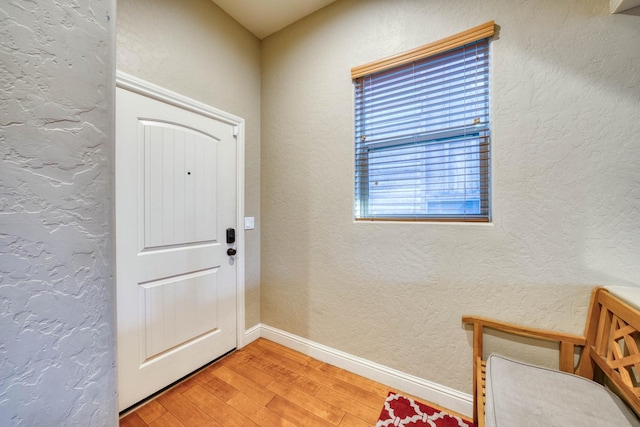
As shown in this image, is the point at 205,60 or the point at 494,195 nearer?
the point at 494,195

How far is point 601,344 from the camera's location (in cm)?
109

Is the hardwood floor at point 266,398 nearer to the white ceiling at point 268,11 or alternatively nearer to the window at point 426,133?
the window at point 426,133

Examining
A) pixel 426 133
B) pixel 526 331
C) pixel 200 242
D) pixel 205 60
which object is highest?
pixel 205 60

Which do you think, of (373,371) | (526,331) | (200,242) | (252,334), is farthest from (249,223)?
(526,331)

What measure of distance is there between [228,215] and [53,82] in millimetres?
1601

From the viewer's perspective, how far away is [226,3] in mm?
1892

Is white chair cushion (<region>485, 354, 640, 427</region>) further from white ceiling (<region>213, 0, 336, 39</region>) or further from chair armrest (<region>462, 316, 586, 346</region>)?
white ceiling (<region>213, 0, 336, 39</region>)

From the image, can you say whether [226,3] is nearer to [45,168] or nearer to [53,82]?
[53,82]

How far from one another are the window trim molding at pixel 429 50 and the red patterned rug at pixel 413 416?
7.14ft

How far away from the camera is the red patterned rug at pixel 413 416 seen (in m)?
1.36

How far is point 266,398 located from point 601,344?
1783 mm

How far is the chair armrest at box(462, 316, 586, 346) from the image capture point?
120 centimetres

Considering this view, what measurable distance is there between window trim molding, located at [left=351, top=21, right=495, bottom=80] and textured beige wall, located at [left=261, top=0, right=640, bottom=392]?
7 centimetres

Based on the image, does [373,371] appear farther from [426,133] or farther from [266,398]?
[426,133]
